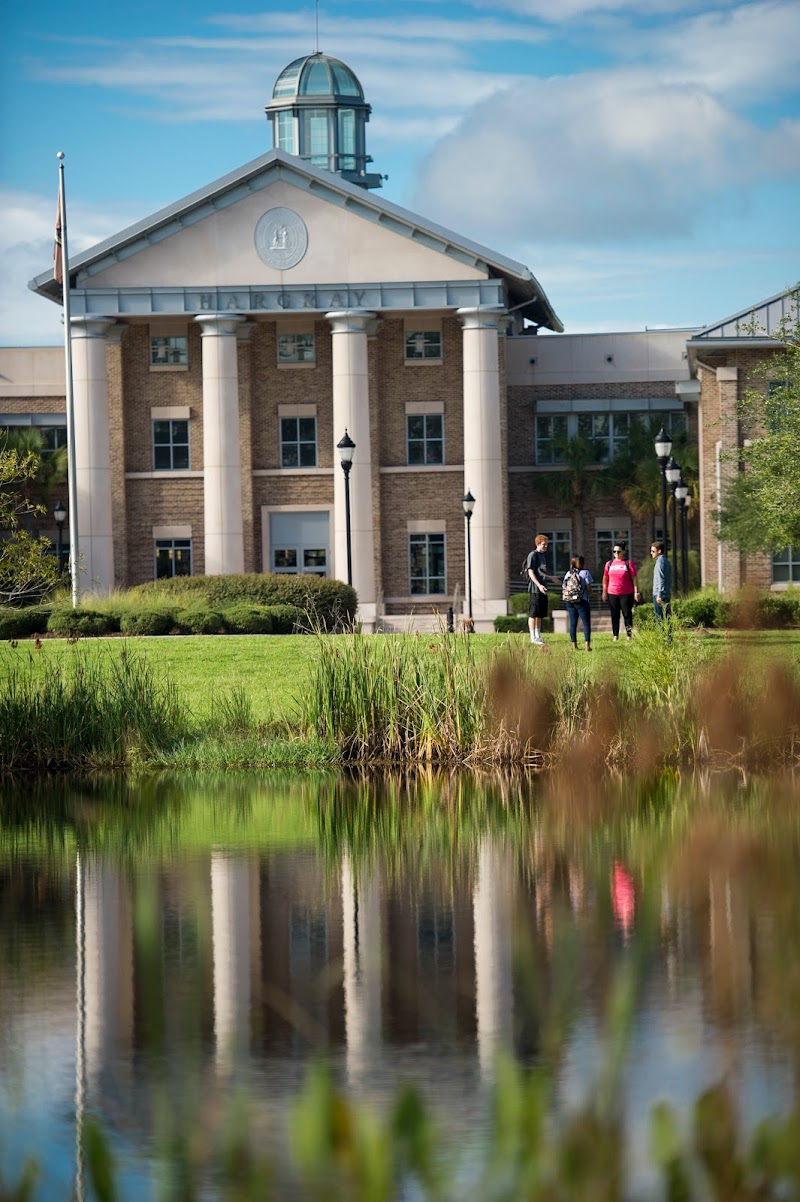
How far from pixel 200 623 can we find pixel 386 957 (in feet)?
82.1

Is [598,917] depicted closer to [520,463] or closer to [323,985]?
[323,985]

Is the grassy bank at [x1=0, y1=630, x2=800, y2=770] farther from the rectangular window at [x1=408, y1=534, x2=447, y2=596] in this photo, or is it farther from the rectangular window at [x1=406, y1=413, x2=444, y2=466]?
the rectangular window at [x1=406, y1=413, x2=444, y2=466]

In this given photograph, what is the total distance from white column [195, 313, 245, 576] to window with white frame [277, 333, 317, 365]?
7.83 feet

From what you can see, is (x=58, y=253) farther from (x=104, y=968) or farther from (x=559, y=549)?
(x=104, y=968)

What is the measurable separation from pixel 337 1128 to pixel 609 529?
53065 mm

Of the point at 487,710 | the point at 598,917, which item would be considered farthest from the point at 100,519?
the point at 598,917

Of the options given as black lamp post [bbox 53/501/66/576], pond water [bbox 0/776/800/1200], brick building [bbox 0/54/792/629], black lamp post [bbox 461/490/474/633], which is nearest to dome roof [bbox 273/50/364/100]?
brick building [bbox 0/54/792/629]

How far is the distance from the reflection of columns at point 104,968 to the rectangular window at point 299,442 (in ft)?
138

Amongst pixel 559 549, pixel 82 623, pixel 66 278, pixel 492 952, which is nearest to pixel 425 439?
pixel 559 549

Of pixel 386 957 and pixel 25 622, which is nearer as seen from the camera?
pixel 386 957

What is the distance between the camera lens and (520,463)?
5647 centimetres

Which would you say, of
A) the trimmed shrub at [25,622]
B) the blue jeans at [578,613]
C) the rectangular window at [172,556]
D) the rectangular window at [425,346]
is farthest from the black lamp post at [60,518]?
the blue jeans at [578,613]

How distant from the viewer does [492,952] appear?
8.62 meters

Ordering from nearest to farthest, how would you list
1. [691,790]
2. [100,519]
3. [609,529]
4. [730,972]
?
[730,972], [691,790], [100,519], [609,529]
